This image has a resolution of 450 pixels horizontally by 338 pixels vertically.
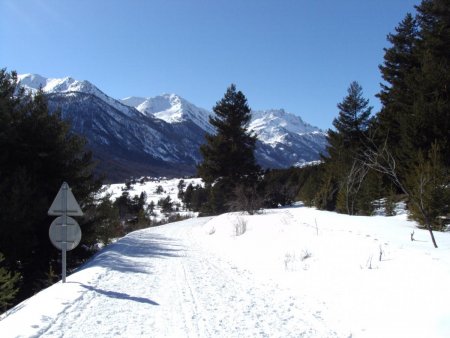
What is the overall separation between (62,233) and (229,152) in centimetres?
3078

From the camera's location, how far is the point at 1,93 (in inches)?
659

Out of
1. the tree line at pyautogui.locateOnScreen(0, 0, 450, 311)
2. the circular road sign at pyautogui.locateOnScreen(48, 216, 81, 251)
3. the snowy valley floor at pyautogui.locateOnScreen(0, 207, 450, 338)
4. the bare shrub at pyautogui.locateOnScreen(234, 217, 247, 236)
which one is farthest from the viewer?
the bare shrub at pyautogui.locateOnScreen(234, 217, 247, 236)

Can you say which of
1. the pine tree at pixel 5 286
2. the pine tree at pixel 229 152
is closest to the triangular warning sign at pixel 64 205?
the pine tree at pixel 5 286

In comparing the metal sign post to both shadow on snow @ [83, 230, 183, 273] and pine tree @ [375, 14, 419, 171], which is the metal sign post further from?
pine tree @ [375, 14, 419, 171]

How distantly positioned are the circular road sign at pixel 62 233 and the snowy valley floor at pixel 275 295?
2.90 feet

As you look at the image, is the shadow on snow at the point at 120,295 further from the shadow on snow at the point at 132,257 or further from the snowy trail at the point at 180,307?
the shadow on snow at the point at 132,257

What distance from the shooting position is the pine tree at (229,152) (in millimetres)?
38781

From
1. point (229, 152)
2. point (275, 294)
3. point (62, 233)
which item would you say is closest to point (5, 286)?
point (62, 233)

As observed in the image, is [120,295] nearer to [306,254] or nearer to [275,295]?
[275,295]

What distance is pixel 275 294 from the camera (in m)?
7.93

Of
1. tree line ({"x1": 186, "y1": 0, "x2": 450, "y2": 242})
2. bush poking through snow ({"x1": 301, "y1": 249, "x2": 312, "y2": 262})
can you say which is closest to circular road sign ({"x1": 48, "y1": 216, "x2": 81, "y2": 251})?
bush poking through snow ({"x1": 301, "y1": 249, "x2": 312, "y2": 262})

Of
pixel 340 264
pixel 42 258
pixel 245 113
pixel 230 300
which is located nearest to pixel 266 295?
pixel 230 300

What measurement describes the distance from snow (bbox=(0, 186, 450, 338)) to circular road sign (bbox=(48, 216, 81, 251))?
89cm

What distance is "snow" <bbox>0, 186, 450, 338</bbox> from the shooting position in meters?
5.62
